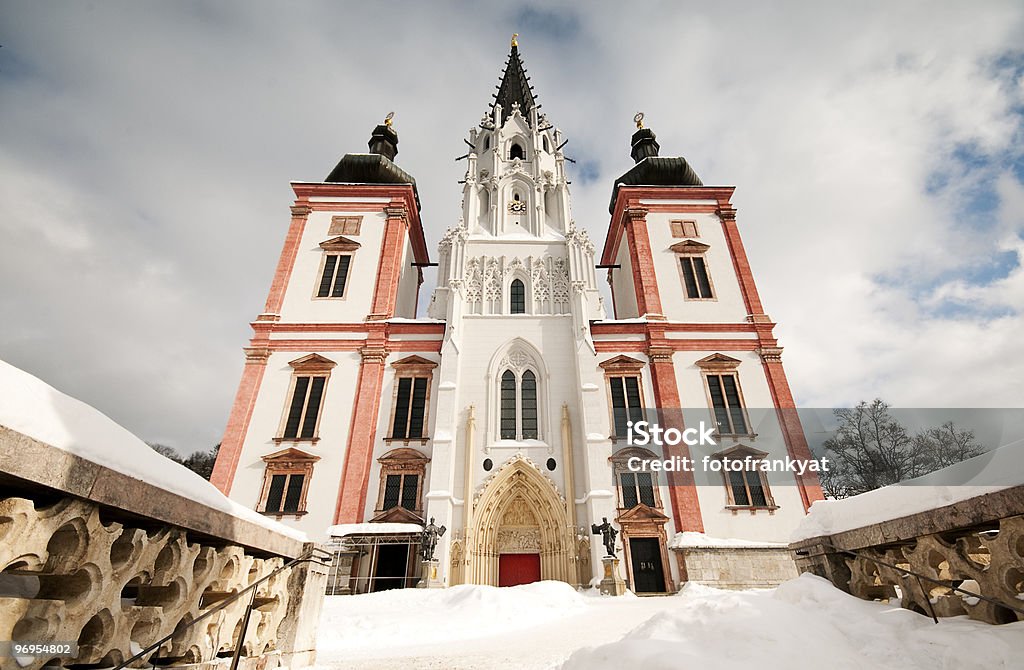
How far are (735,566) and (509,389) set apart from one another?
10759 millimetres

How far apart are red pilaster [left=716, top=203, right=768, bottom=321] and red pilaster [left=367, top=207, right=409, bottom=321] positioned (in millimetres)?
17650

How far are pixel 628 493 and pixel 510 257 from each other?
12.5 m

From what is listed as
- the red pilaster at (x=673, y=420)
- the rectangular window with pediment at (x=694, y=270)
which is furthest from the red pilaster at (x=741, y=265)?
the red pilaster at (x=673, y=420)

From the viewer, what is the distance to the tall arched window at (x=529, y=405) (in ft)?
67.4

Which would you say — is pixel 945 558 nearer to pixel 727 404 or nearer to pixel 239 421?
pixel 727 404

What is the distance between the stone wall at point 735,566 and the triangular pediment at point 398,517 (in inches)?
392

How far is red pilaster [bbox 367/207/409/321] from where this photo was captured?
23984 mm

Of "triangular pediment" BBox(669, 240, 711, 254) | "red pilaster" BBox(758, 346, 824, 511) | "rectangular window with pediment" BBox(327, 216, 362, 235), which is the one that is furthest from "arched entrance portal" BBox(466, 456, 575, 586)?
"rectangular window with pediment" BBox(327, 216, 362, 235)

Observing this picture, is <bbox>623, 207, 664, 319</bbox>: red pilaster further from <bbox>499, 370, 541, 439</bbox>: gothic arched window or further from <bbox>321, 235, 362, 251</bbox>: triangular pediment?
<bbox>321, 235, 362, 251</bbox>: triangular pediment

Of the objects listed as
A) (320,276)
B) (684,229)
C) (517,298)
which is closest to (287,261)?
(320,276)

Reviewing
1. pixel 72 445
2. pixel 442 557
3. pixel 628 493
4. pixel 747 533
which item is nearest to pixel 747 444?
pixel 747 533

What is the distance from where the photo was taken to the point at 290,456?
19.7 m

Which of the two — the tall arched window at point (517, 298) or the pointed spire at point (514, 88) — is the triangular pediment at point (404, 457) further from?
the pointed spire at point (514, 88)

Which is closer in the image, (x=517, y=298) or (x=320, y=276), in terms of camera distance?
(x=517, y=298)
